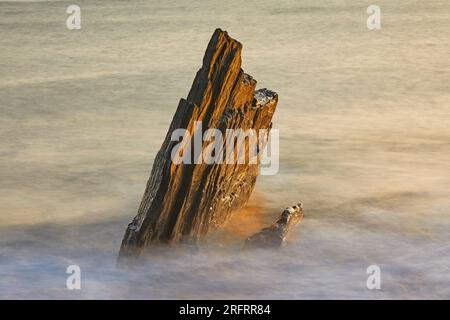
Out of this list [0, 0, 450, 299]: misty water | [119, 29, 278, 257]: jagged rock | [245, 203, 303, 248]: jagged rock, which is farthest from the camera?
[245, 203, 303, 248]: jagged rock

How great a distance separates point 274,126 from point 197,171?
4388mm

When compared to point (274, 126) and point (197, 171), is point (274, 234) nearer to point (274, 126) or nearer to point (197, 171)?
point (197, 171)

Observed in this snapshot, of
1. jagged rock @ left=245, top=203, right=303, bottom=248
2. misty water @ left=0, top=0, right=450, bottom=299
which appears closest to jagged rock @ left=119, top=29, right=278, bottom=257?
misty water @ left=0, top=0, right=450, bottom=299

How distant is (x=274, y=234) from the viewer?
20.3ft

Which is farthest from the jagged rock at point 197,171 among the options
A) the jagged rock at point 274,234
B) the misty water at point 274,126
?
the jagged rock at point 274,234

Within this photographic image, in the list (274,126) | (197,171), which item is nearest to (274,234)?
(197,171)

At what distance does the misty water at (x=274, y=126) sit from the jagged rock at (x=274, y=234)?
7 cm

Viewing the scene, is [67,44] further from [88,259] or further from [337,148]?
[88,259]

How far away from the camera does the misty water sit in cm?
583

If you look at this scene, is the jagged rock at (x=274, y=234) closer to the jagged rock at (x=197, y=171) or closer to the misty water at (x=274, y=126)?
the misty water at (x=274, y=126)

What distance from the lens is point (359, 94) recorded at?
12.2 m

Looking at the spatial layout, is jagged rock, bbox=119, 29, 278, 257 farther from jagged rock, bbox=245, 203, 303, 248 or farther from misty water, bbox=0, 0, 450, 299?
jagged rock, bbox=245, 203, 303, 248

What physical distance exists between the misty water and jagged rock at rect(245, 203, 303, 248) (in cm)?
7

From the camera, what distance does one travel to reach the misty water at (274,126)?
5832mm
